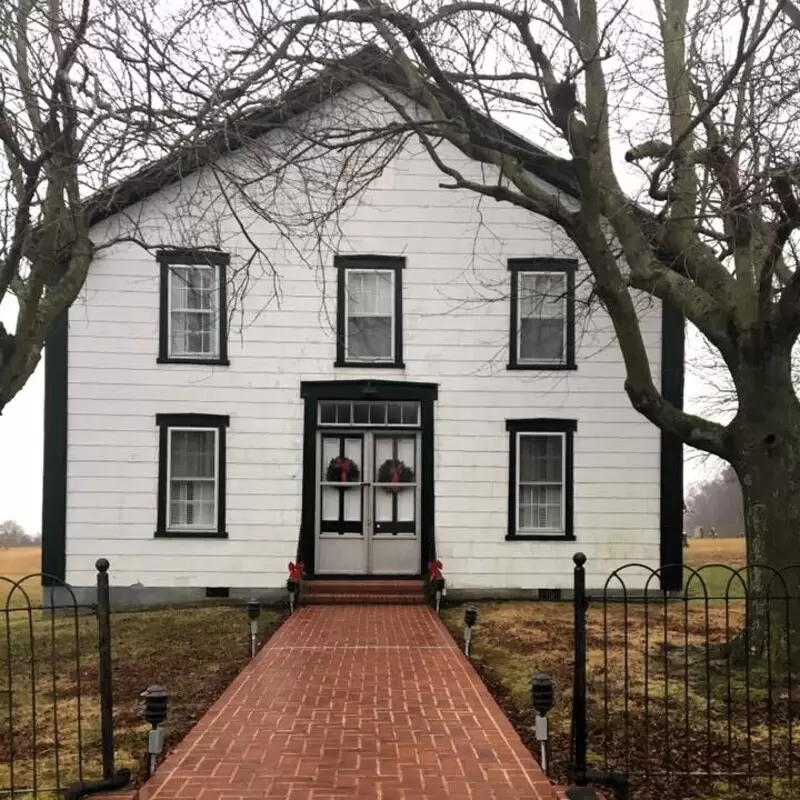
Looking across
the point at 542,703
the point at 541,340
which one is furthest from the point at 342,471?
the point at 542,703

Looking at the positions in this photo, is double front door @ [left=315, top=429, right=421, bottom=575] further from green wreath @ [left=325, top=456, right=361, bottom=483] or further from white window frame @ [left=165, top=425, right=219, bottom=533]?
white window frame @ [left=165, top=425, right=219, bottom=533]

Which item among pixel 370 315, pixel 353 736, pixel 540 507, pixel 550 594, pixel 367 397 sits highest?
pixel 370 315

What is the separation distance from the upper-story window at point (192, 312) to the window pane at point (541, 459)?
5.57 metres

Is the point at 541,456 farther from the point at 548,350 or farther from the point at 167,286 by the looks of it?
the point at 167,286

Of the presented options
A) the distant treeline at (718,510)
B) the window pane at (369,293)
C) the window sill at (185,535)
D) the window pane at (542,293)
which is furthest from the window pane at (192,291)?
the distant treeline at (718,510)

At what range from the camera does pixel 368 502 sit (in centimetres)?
1392

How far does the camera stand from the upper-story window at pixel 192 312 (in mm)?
13695

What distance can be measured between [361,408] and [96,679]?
21.5 ft

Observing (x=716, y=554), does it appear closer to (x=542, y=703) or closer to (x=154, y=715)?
(x=542, y=703)

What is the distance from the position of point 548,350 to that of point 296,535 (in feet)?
18.3

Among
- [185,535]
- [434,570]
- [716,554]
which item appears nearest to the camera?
[434,570]

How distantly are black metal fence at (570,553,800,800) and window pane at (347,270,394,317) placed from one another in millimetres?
6517

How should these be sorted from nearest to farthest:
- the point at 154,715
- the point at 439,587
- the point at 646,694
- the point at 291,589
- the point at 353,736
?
the point at 154,715 < the point at 646,694 < the point at 353,736 < the point at 291,589 < the point at 439,587

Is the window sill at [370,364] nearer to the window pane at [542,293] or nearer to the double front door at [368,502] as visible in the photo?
the double front door at [368,502]
